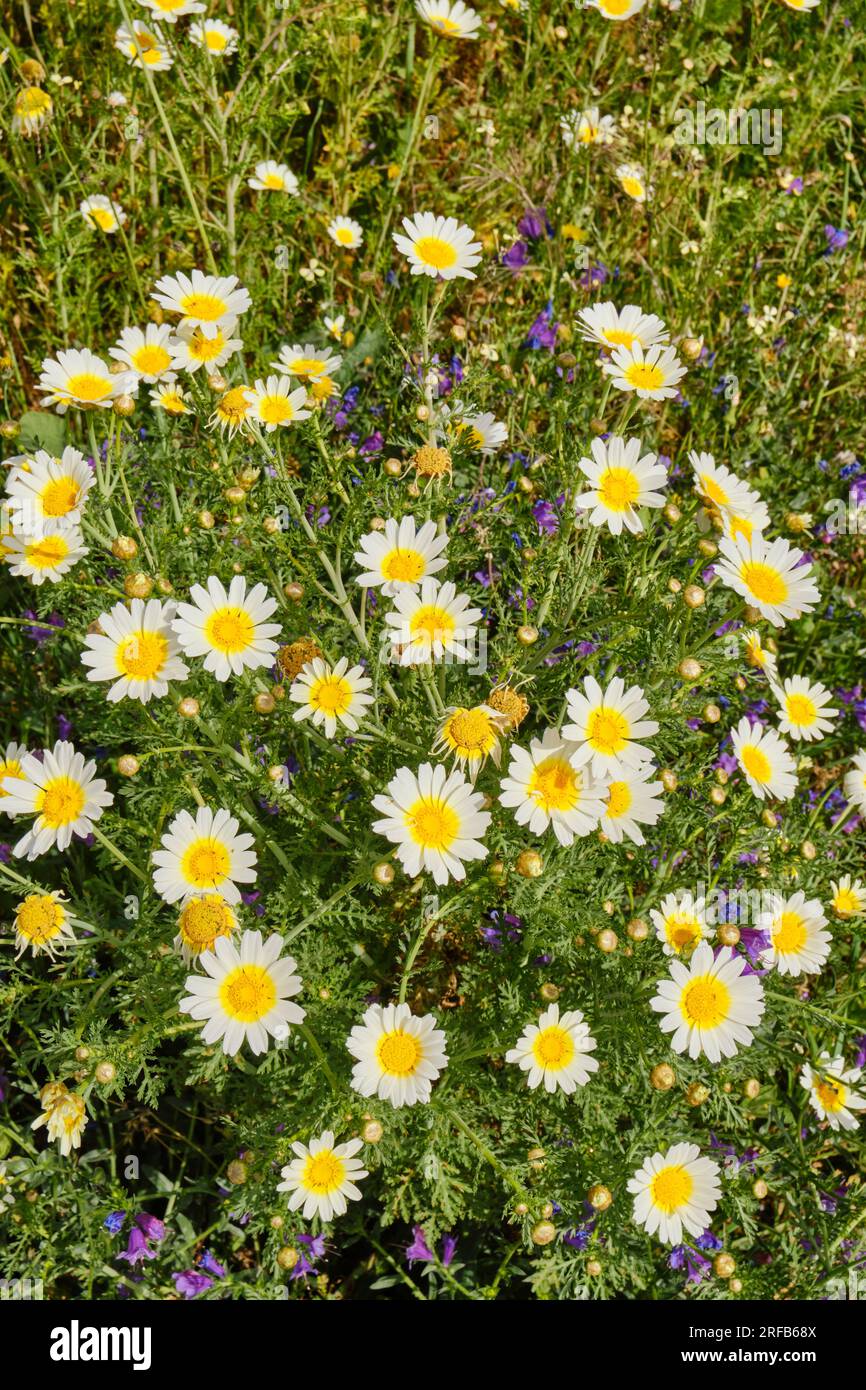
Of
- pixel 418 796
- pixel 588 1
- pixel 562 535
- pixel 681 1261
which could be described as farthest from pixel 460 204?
pixel 681 1261

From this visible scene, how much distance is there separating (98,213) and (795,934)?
3.22m

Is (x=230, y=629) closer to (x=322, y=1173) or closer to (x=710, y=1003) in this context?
→ (x=322, y=1173)

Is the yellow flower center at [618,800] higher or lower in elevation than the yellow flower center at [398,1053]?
higher

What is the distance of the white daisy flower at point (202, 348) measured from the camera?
7.97 feet

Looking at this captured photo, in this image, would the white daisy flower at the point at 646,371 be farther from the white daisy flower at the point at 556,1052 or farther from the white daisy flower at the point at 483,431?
the white daisy flower at the point at 556,1052

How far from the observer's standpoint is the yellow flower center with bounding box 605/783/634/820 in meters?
2.10

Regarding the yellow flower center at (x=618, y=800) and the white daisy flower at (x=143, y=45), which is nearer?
the yellow flower center at (x=618, y=800)

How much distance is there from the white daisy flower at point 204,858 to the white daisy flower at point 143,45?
2.30 metres

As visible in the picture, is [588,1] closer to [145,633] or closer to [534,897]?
[145,633]

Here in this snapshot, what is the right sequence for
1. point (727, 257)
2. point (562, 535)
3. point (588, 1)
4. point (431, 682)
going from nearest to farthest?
point (431, 682) → point (562, 535) → point (588, 1) → point (727, 257)

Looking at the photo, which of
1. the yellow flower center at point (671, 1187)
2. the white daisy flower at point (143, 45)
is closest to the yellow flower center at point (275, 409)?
the white daisy flower at point (143, 45)

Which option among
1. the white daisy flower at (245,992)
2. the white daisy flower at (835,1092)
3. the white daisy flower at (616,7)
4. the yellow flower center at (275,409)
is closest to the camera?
the white daisy flower at (245,992)

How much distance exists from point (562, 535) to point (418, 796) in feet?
2.43

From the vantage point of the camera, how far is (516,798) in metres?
1.97
